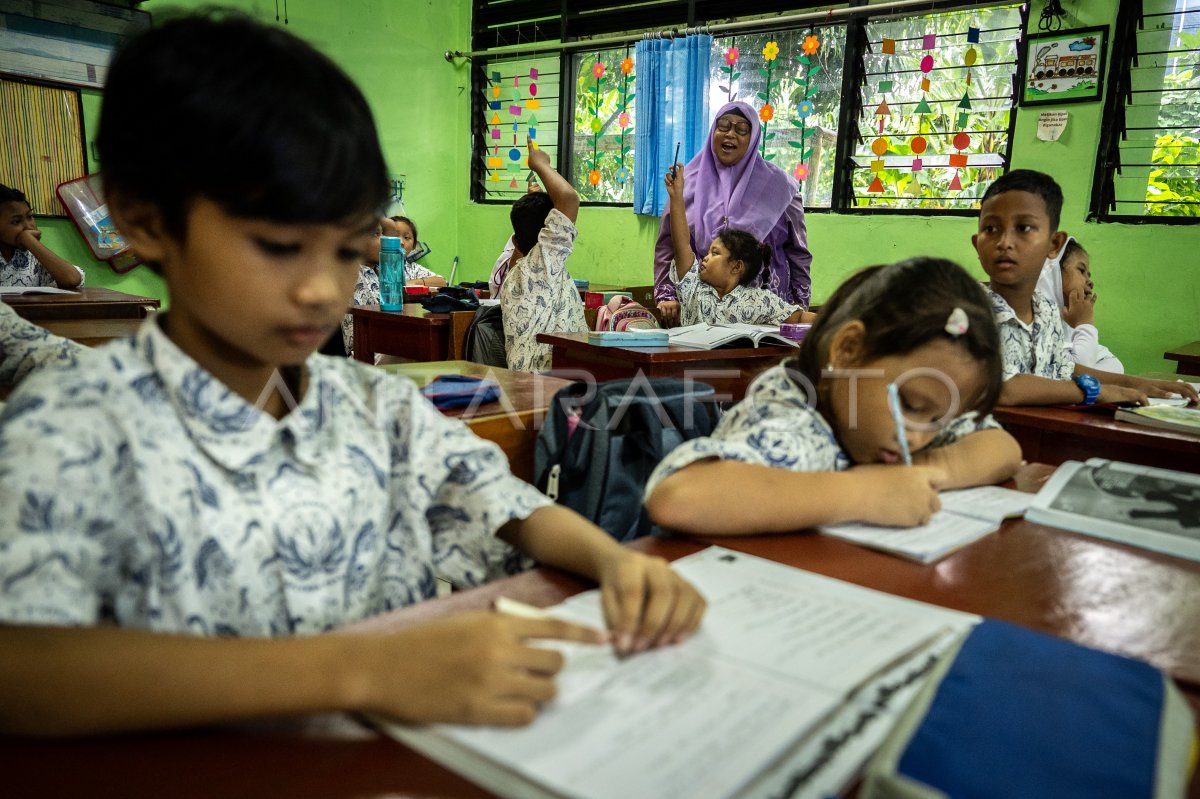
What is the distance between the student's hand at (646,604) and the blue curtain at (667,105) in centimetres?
448

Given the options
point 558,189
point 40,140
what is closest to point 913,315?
point 558,189

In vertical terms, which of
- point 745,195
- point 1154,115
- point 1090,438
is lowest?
point 1090,438

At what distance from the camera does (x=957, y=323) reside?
3.24 ft

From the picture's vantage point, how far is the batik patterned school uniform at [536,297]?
9.57ft

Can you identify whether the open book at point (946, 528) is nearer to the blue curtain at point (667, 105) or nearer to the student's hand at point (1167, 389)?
the student's hand at point (1167, 389)

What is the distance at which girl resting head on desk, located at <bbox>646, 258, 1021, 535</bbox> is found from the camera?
86 cm

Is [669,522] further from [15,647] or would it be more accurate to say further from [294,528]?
[15,647]

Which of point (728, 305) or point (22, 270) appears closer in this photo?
point (728, 305)

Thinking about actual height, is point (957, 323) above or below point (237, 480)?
above

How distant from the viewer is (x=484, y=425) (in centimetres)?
138

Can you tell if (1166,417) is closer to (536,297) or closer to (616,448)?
(616,448)

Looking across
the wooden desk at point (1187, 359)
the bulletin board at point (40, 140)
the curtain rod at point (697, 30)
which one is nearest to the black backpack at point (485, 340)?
the wooden desk at point (1187, 359)

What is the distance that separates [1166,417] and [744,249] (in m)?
1.76

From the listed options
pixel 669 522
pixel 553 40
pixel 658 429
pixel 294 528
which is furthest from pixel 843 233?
pixel 294 528
